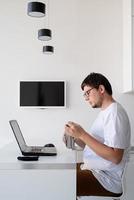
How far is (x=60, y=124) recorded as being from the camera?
3.85m

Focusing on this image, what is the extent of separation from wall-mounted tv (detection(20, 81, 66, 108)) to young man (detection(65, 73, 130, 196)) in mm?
1816

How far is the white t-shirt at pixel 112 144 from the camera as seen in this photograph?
5.76 ft

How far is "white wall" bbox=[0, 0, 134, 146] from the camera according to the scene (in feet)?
12.6

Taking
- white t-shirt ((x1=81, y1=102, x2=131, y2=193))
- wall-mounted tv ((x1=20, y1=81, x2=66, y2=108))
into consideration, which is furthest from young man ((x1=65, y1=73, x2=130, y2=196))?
wall-mounted tv ((x1=20, y1=81, x2=66, y2=108))

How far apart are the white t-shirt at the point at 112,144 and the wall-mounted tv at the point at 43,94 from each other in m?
1.91

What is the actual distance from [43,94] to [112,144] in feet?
7.04

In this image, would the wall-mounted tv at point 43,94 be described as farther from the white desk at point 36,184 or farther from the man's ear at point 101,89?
the white desk at point 36,184

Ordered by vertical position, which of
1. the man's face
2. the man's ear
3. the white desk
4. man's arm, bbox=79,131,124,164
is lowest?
the white desk

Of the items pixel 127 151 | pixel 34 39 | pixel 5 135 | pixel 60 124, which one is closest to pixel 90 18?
pixel 34 39

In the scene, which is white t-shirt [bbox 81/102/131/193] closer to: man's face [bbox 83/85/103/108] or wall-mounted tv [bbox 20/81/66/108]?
man's face [bbox 83/85/103/108]

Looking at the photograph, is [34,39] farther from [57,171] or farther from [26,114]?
[57,171]

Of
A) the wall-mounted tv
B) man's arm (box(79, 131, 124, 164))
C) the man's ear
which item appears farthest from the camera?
the wall-mounted tv

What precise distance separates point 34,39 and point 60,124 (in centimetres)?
103

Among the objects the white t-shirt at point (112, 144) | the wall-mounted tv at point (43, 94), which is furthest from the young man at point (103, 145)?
the wall-mounted tv at point (43, 94)
